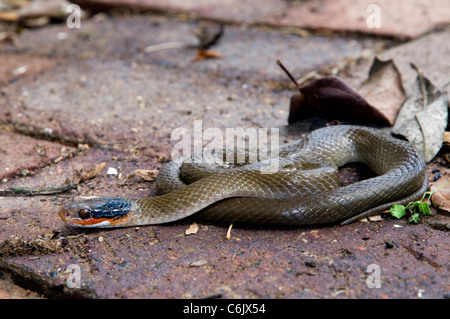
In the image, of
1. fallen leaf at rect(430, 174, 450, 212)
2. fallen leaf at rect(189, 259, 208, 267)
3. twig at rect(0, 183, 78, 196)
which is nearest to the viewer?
fallen leaf at rect(189, 259, 208, 267)

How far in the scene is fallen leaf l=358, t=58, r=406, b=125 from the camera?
411cm

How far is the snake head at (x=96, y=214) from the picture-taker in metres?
3.08

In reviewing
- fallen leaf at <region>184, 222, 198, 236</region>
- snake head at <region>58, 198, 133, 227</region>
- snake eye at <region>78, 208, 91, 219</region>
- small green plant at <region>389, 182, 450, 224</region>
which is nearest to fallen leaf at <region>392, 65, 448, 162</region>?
small green plant at <region>389, 182, 450, 224</region>

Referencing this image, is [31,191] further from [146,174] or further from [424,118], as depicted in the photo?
[424,118]

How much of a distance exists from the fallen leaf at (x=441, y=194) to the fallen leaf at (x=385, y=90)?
87 centimetres

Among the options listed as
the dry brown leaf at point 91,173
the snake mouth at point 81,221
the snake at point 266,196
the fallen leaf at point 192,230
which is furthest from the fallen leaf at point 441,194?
the dry brown leaf at point 91,173

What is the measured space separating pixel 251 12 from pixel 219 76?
1.51 meters

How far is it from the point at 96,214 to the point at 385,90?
8.40 feet

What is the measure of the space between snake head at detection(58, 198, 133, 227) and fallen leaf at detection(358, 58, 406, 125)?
2.12 meters

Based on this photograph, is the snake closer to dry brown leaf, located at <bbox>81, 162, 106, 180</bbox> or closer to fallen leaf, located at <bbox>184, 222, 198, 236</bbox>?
fallen leaf, located at <bbox>184, 222, 198, 236</bbox>

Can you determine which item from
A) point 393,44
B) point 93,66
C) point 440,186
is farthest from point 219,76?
point 440,186

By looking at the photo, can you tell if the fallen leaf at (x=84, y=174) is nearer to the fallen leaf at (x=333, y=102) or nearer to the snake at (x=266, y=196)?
the snake at (x=266, y=196)

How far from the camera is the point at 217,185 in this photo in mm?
3172

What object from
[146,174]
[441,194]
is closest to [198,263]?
[146,174]
